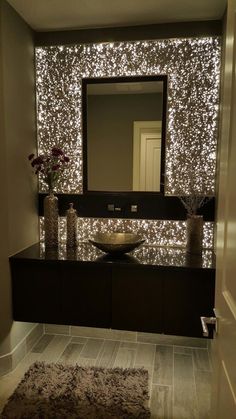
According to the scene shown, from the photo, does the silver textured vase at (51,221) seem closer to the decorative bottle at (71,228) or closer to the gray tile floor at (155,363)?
the decorative bottle at (71,228)

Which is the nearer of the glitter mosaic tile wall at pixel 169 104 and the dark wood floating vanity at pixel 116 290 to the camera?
the dark wood floating vanity at pixel 116 290

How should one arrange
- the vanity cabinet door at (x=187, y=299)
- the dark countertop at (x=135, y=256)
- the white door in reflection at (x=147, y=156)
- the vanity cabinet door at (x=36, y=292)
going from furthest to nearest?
1. the white door in reflection at (x=147, y=156)
2. the vanity cabinet door at (x=36, y=292)
3. the dark countertop at (x=135, y=256)
4. the vanity cabinet door at (x=187, y=299)

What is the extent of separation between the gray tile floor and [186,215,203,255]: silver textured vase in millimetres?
899

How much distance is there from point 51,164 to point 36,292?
3.39ft

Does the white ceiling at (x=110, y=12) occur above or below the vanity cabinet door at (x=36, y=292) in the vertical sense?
above

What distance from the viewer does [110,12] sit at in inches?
92.4

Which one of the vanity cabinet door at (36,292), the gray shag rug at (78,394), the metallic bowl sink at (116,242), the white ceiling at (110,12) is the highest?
the white ceiling at (110,12)

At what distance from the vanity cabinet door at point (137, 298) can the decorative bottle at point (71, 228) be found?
0.57 meters

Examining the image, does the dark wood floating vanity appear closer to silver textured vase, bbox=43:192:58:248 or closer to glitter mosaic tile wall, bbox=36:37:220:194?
silver textured vase, bbox=43:192:58:248

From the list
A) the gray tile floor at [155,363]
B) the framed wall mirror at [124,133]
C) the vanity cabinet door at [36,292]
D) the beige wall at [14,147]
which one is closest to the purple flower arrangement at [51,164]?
the beige wall at [14,147]

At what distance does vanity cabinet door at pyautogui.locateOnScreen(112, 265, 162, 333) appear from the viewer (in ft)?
7.16

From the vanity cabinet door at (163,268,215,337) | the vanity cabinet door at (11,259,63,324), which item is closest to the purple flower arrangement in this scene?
the vanity cabinet door at (11,259,63,324)

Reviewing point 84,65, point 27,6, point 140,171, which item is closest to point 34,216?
point 140,171

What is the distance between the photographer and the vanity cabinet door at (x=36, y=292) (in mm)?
2332
